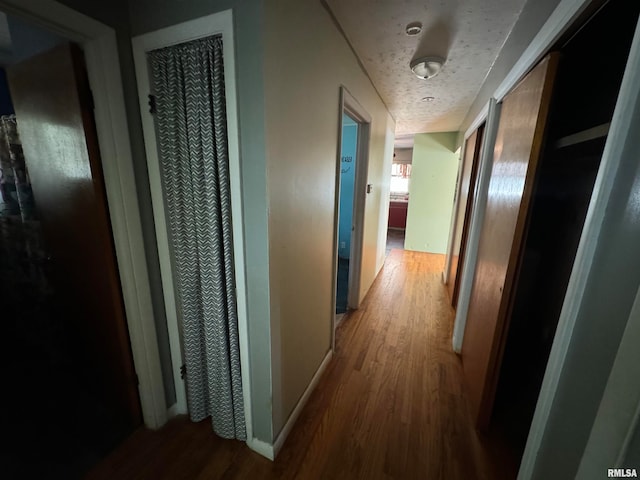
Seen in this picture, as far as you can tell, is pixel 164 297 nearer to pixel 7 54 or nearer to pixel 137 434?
pixel 137 434

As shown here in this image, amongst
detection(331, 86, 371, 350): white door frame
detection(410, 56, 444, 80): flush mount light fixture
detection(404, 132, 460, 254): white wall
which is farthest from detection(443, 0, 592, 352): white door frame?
detection(404, 132, 460, 254): white wall

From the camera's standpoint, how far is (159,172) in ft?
3.92

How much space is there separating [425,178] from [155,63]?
459 centimetres

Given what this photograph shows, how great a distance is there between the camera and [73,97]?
106cm

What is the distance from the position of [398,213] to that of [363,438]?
6565 millimetres

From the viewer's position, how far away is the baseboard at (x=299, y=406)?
1317 mm

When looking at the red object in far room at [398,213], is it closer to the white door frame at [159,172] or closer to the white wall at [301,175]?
the white wall at [301,175]

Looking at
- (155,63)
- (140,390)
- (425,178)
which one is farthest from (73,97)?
(425,178)

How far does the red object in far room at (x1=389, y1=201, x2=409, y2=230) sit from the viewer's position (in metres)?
7.28

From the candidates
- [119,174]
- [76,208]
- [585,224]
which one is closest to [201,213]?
[119,174]

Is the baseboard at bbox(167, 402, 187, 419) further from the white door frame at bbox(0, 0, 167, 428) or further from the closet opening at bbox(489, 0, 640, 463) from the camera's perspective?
the closet opening at bbox(489, 0, 640, 463)

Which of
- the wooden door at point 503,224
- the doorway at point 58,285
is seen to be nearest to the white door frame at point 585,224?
the wooden door at point 503,224

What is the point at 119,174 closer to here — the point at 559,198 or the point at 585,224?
the point at 585,224

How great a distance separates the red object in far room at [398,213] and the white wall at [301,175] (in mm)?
5708
